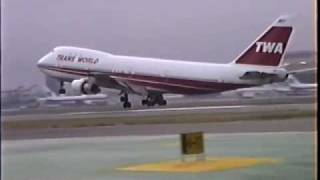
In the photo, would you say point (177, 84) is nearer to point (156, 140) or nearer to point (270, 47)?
point (156, 140)

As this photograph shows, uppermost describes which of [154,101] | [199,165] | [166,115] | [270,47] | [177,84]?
[270,47]

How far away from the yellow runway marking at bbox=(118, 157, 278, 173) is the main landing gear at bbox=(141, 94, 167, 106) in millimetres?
474

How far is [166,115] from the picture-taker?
18.8 feet

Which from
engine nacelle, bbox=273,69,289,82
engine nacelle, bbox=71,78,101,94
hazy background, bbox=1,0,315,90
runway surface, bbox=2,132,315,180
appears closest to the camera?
hazy background, bbox=1,0,315,90

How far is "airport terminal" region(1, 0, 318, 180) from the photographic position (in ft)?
17.5

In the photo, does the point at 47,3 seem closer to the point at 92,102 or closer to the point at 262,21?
the point at 92,102

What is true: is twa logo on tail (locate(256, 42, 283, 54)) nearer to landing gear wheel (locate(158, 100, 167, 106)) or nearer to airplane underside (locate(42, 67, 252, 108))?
airplane underside (locate(42, 67, 252, 108))

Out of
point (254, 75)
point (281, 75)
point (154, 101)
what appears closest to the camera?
point (154, 101)

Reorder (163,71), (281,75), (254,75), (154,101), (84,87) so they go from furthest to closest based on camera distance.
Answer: (281,75), (254,75), (154,101), (163,71), (84,87)

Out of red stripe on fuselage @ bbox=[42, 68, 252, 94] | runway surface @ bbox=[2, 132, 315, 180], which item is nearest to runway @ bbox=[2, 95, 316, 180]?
runway surface @ bbox=[2, 132, 315, 180]

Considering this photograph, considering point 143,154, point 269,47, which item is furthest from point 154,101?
point 269,47

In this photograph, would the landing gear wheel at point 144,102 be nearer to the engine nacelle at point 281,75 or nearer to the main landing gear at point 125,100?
the main landing gear at point 125,100

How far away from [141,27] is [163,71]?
327mm

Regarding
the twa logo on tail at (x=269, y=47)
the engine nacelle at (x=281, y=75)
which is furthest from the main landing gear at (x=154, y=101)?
the engine nacelle at (x=281, y=75)
